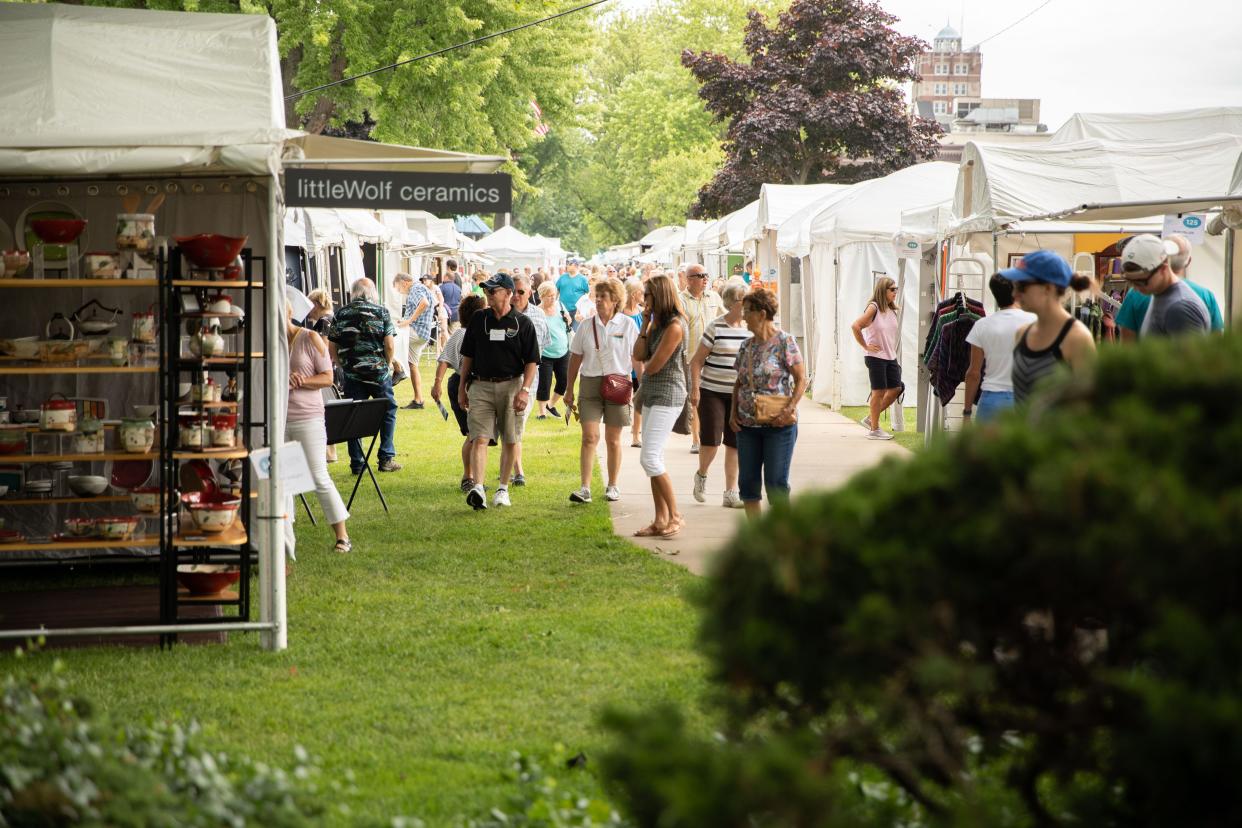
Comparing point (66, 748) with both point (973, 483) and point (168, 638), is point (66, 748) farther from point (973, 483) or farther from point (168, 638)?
point (168, 638)

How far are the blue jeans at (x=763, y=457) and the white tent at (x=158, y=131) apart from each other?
290 centimetres

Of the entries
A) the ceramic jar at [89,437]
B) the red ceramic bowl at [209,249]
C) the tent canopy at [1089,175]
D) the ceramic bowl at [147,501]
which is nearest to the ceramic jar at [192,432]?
the ceramic bowl at [147,501]

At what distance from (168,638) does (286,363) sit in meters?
1.71

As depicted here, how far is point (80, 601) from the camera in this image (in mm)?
8398

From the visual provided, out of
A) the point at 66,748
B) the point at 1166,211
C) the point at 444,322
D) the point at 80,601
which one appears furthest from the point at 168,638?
the point at 444,322

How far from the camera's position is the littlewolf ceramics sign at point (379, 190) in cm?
678

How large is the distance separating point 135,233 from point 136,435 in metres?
1.11

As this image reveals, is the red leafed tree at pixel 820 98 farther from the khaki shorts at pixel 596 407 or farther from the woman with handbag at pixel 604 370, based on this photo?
the khaki shorts at pixel 596 407

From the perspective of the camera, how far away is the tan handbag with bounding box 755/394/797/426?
8.67m

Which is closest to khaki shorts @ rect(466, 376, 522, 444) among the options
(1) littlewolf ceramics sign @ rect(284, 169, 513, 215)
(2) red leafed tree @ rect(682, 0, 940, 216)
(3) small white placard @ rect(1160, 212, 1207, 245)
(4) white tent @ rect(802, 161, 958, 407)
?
(1) littlewolf ceramics sign @ rect(284, 169, 513, 215)

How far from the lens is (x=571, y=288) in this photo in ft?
85.1

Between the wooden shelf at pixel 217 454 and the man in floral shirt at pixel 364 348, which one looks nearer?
the wooden shelf at pixel 217 454

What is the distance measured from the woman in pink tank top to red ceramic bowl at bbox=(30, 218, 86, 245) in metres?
9.97

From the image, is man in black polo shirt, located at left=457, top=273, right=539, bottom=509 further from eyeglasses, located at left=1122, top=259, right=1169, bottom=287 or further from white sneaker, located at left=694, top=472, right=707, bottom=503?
eyeglasses, located at left=1122, top=259, right=1169, bottom=287
